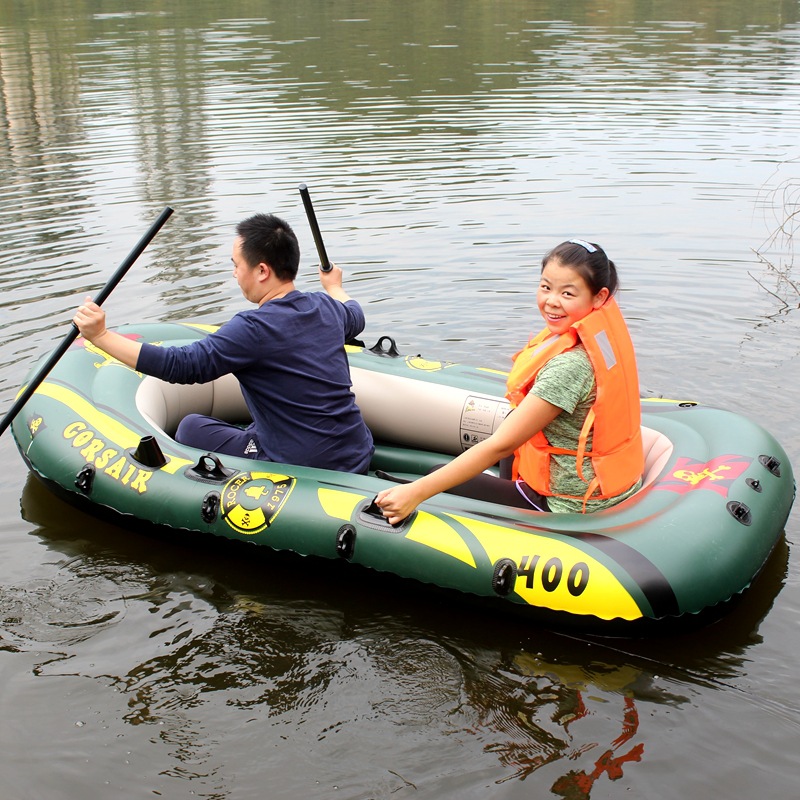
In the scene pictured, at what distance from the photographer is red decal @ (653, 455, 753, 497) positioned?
146 inches

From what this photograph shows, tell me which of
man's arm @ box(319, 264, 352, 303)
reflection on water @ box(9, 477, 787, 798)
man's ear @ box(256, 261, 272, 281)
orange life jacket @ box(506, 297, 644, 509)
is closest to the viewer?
reflection on water @ box(9, 477, 787, 798)

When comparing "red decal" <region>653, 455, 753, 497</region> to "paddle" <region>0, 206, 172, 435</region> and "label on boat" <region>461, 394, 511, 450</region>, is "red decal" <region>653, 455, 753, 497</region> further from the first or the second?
"paddle" <region>0, 206, 172, 435</region>

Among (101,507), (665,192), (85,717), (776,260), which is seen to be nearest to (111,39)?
(665,192)

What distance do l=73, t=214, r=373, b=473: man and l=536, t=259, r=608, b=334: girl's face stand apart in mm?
997

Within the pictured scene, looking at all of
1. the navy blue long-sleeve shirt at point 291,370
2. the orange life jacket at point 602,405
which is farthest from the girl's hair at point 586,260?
the navy blue long-sleeve shirt at point 291,370

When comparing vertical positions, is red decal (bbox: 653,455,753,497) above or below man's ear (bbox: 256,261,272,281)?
below

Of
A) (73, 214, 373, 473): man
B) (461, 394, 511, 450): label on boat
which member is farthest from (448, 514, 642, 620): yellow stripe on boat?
(461, 394, 511, 450): label on boat

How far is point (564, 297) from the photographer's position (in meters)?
3.34

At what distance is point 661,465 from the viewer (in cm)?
397

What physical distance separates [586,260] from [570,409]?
497 millimetres

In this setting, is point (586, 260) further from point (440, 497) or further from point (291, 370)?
point (291, 370)

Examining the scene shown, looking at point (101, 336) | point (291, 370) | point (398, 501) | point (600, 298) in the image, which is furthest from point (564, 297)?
point (101, 336)

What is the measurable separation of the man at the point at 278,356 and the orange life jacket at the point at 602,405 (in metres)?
0.77

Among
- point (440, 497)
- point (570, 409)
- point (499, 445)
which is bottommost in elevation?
point (440, 497)
